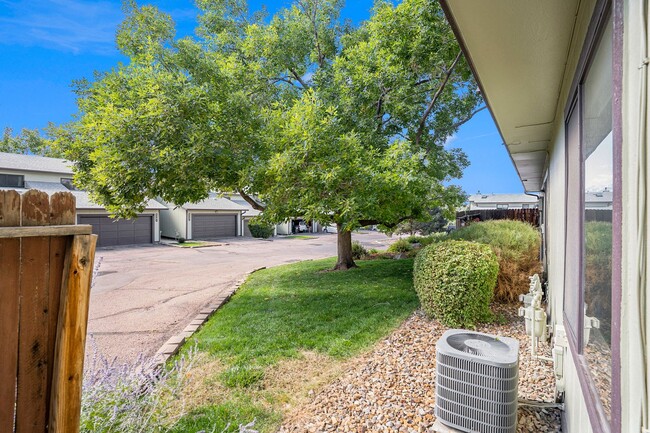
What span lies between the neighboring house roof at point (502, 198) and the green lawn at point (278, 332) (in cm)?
3777

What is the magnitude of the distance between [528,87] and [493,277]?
280cm

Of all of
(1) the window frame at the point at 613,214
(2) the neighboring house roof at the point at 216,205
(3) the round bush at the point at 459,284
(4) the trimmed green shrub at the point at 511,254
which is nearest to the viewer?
(1) the window frame at the point at 613,214

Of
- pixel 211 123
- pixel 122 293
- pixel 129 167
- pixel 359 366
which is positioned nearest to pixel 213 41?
pixel 211 123

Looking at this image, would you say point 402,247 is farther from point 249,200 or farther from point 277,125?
point 277,125

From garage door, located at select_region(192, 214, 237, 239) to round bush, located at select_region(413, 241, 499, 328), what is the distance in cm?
2256

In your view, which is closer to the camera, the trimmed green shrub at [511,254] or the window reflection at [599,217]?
the window reflection at [599,217]

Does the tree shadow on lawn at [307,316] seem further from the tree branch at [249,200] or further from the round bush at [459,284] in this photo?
the tree branch at [249,200]

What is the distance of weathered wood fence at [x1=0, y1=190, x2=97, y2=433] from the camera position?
1.43 metres

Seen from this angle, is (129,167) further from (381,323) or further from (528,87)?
(528,87)

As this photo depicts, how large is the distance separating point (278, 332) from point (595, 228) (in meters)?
4.04

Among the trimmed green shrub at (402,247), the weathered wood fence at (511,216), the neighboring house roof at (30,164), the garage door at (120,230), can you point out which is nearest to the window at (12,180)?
the neighboring house roof at (30,164)

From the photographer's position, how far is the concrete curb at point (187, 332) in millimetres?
3986

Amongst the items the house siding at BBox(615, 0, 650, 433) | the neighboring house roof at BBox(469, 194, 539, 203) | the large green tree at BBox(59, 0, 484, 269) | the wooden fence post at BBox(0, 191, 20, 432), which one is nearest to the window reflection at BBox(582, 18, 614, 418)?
the house siding at BBox(615, 0, 650, 433)

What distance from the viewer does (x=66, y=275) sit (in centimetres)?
156
